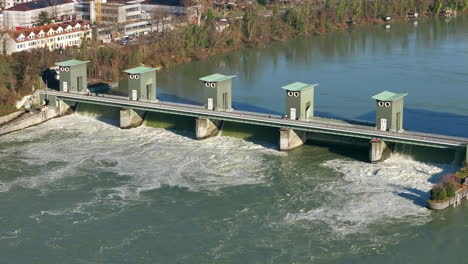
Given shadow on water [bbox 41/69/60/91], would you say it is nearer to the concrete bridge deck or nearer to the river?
the concrete bridge deck

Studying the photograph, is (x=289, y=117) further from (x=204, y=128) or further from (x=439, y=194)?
(x=439, y=194)

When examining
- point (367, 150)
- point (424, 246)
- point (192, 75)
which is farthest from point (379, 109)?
point (192, 75)

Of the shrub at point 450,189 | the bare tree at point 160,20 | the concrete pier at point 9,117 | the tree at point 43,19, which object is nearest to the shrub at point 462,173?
the shrub at point 450,189

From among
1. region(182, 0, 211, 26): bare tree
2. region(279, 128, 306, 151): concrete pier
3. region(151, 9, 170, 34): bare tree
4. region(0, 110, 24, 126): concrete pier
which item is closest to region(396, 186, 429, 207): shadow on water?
region(279, 128, 306, 151): concrete pier

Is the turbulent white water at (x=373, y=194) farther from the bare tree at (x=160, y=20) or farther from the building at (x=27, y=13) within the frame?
the building at (x=27, y=13)

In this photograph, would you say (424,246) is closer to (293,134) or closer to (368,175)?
(368,175)
